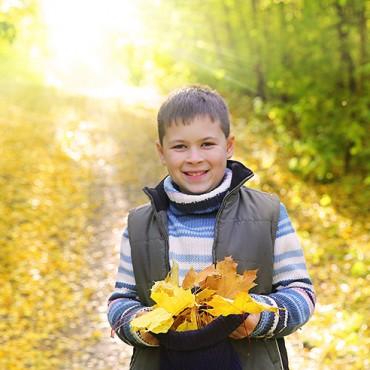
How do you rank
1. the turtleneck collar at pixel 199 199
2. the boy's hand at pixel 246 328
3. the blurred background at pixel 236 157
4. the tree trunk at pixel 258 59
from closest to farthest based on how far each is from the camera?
1. the boy's hand at pixel 246 328
2. the turtleneck collar at pixel 199 199
3. the blurred background at pixel 236 157
4. the tree trunk at pixel 258 59

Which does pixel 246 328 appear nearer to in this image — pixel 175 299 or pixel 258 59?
pixel 175 299

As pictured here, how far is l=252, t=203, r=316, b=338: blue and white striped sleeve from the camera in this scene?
227cm

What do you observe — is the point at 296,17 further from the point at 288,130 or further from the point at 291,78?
the point at 288,130

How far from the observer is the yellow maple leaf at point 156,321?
2018mm

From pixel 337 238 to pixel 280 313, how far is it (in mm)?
6139

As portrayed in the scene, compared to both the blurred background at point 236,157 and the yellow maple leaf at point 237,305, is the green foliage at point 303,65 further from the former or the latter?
the yellow maple leaf at point 237,305

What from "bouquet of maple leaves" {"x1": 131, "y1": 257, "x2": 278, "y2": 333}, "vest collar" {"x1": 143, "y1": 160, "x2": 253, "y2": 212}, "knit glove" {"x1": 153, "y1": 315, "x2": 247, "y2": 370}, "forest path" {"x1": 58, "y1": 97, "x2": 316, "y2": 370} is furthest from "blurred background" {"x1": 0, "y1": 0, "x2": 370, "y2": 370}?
"bouquet of maple leaves" {"x1": 131, "y1": 257, "x2": 278, "y2": 333}

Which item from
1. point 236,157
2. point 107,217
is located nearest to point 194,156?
point 107,217

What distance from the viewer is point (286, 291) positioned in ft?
7.73

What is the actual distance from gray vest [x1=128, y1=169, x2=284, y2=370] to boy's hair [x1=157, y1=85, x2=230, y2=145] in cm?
28

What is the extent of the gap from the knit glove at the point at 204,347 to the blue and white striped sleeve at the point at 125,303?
0.50 ft

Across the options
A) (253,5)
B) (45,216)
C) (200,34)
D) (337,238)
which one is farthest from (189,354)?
(200,34)

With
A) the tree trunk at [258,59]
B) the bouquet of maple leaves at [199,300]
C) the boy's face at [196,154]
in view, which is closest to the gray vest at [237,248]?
the boy's face at [196,154]

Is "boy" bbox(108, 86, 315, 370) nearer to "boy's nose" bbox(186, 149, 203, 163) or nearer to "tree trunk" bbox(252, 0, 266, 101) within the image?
"boy's nose" bbox(186, 149, 203, 163)
